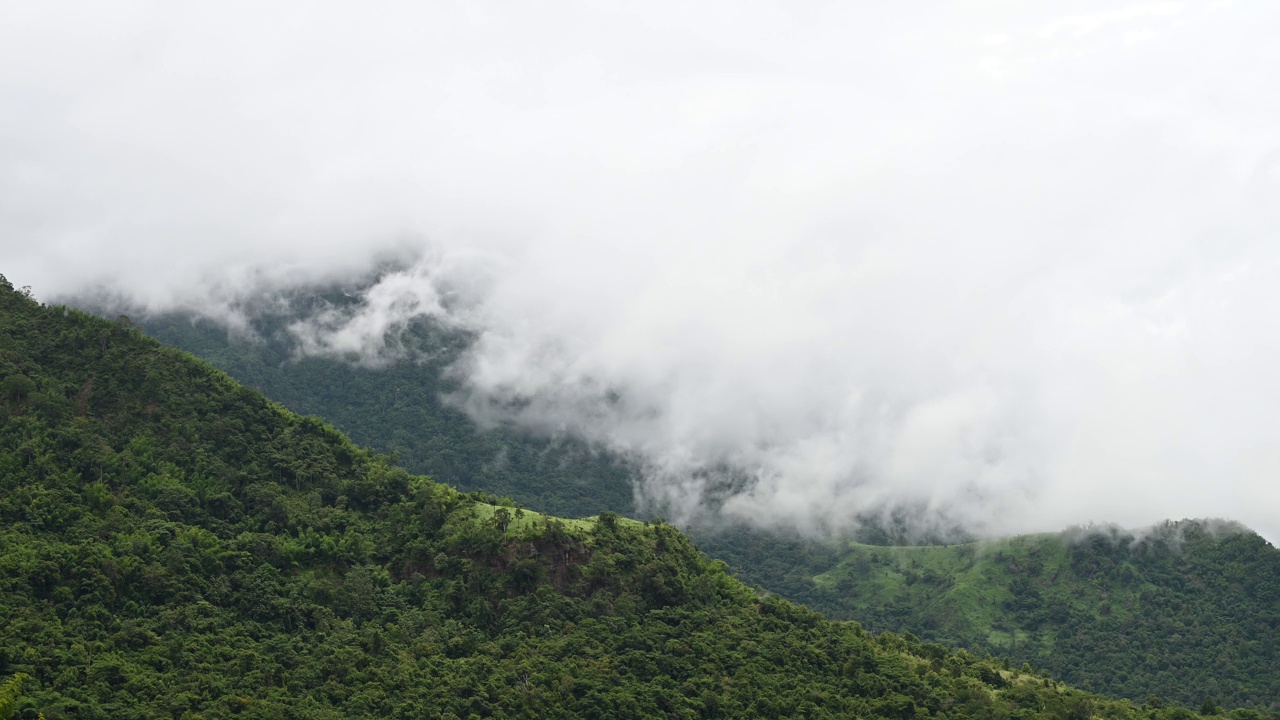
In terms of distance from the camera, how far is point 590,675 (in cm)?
7950

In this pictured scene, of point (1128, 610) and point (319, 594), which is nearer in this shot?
point (319, 594)

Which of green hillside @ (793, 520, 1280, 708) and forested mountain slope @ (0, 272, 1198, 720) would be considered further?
green hillside @ (793, 520, 1280, 708)

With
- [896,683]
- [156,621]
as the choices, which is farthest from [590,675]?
[156,621]

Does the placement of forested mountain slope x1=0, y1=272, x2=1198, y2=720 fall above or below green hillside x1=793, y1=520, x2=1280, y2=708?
below

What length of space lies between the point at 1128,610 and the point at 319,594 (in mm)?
131103

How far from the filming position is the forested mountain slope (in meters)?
74.1

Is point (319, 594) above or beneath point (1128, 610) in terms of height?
beneath

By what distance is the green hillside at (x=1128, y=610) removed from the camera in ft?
523

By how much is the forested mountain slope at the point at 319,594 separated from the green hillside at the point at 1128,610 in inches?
2993

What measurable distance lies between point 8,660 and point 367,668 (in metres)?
20.1

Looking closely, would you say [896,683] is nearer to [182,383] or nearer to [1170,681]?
[182,383]

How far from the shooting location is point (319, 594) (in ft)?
277

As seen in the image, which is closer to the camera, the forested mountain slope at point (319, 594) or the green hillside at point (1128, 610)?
the forested mountain slope at point (319, 594)

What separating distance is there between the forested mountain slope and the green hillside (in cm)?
7601
